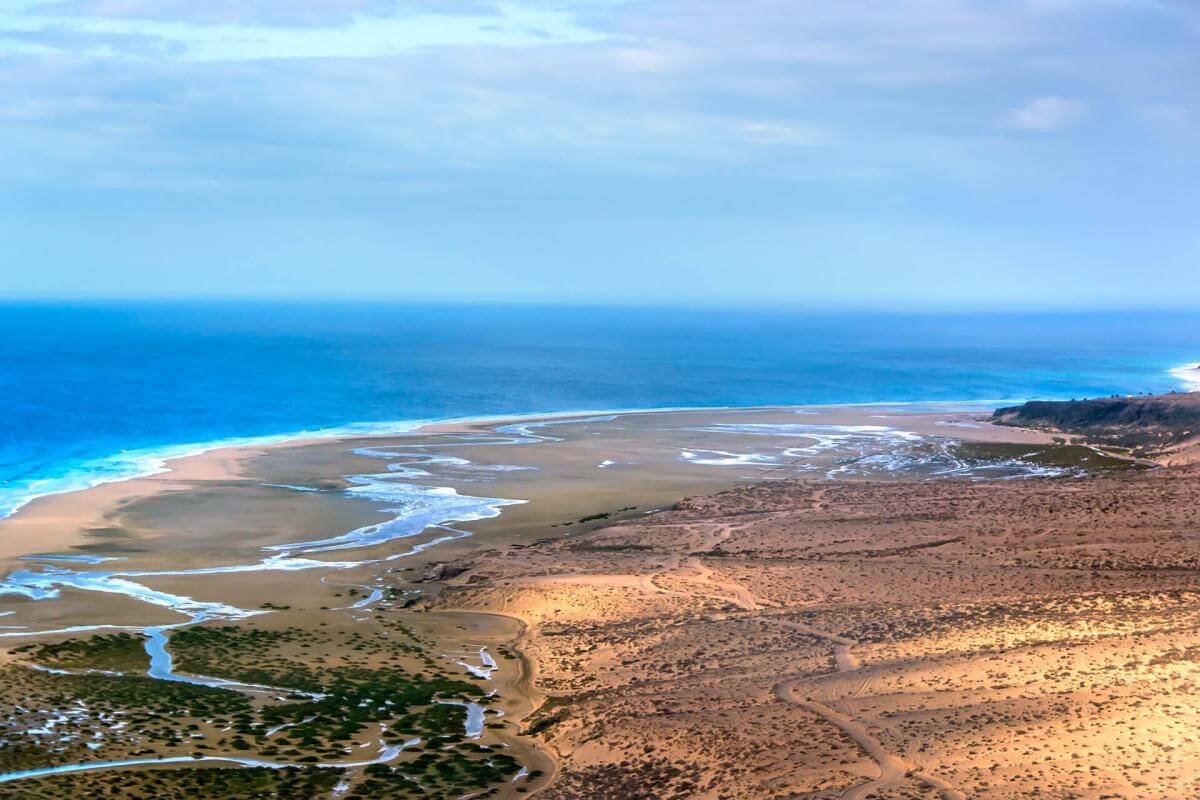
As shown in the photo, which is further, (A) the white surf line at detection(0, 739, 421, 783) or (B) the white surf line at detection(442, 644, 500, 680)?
(B) the white surf line at detection(442, 644, 500, 680)

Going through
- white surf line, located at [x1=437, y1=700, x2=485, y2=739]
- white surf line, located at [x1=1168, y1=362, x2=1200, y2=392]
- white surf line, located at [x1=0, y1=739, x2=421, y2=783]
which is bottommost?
white surf line, located at [x1=437, y1=700, x2=485, y2=739]

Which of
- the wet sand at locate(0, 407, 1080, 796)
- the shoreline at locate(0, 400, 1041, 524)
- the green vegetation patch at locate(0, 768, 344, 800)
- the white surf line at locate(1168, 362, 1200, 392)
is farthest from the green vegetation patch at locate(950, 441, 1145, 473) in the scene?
the white surf line at locate(1168, 362, 1200, 392)

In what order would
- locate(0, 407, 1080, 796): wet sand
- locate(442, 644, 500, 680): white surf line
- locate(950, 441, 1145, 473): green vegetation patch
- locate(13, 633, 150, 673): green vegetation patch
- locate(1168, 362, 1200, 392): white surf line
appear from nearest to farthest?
locate(13, 633, 150, 673): green vegetation patch → locate(442, 644, 500, 680): white surf line → locate(0, 407, 1080, 796): wet sand → locate(950, 441, 1145, 473): green vegetation patch → locate(1168, 362, 1200, 392): white surf line

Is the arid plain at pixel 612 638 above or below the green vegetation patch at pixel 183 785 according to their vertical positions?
above

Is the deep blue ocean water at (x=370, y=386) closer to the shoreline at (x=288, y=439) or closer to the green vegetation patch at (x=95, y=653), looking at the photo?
the shoreline at (x=288, y=439)

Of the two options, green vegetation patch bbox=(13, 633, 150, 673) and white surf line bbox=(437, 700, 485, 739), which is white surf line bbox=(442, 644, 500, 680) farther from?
green vegetation patch bbox=(13, 633, 150, 673)

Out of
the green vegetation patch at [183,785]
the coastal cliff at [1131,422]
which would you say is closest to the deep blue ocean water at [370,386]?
the coastal cliff at [1131,422]

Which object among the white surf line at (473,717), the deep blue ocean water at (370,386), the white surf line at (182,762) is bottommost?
the white surf line at (473,717)

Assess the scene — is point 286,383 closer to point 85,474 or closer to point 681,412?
point 681,412

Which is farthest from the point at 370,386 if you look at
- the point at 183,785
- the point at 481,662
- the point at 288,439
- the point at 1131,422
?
the point at 183,785
